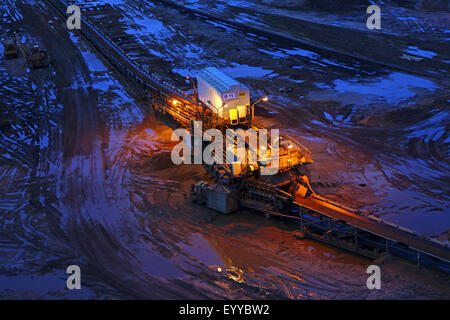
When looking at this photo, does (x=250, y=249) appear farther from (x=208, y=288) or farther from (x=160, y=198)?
(x=160, y=198)

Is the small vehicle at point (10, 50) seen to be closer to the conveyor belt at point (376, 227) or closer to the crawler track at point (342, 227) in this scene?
the crawler track at point (342, 227)

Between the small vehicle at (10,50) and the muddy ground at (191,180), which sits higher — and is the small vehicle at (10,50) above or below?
above

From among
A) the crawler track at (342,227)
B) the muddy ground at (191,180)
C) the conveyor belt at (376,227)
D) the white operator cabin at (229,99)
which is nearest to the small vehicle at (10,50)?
the muddy ground at (191,180)

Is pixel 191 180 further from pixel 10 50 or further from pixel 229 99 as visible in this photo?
pixel 10 50

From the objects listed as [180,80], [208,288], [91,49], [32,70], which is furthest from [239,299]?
[91,49]

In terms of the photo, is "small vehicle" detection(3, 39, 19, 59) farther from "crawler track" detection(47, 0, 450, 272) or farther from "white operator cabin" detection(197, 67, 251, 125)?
"white operator cabin" detection(197, 67, 251, 125)

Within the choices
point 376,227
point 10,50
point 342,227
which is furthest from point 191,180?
point 10,50
